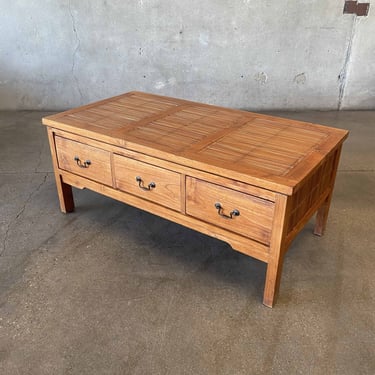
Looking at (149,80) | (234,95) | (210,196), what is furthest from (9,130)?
(210,196)

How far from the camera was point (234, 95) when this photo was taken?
3.67m

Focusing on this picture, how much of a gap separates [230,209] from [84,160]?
742 millimetres

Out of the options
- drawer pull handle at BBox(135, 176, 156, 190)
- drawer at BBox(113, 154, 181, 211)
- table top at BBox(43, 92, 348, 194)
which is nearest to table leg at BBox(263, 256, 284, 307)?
table top at BBox(43, 92, 348, 194)

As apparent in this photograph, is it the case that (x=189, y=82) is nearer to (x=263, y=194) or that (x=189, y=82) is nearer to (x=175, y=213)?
(x=175, y=213)

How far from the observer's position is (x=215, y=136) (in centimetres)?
155

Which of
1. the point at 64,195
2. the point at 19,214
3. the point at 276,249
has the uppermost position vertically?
the point at 276,249

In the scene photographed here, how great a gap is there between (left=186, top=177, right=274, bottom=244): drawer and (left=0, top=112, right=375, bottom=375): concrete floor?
0.30 metres

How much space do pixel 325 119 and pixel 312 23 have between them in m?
0.84

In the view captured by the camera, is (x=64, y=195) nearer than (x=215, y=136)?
No

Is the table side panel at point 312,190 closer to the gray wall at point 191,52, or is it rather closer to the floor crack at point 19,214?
the floor crack at point 19,214

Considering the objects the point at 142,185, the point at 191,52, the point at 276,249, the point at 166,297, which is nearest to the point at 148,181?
the point at 142,185

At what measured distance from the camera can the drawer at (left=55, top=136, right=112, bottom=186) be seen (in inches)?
65.0

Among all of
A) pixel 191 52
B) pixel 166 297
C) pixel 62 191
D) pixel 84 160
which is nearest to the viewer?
pixel 166 297

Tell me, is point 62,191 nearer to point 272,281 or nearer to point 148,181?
point 148,181
